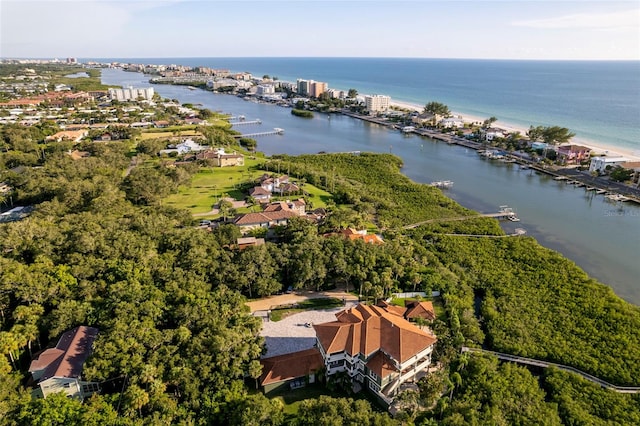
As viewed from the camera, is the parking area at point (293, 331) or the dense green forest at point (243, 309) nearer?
the dense green forest at point (243, 309)

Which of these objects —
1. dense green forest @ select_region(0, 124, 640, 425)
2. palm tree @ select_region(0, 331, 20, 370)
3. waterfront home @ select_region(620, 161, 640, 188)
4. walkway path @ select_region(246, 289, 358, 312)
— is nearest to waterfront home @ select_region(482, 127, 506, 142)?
waterfront home @ select_region(620, 161, 640, 188)

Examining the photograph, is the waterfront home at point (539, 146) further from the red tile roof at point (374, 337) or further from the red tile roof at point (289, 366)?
the red tile roof at point (289, 366)

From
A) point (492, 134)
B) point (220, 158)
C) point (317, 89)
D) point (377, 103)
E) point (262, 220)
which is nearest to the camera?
point (262, 220)

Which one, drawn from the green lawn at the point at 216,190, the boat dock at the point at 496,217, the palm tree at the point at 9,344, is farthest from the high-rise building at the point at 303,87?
the palm tree at the point at 9,344

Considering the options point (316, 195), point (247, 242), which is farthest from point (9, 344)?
point (316, 195)

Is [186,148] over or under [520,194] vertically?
over

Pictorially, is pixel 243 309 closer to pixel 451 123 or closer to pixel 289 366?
pixel 289 366
